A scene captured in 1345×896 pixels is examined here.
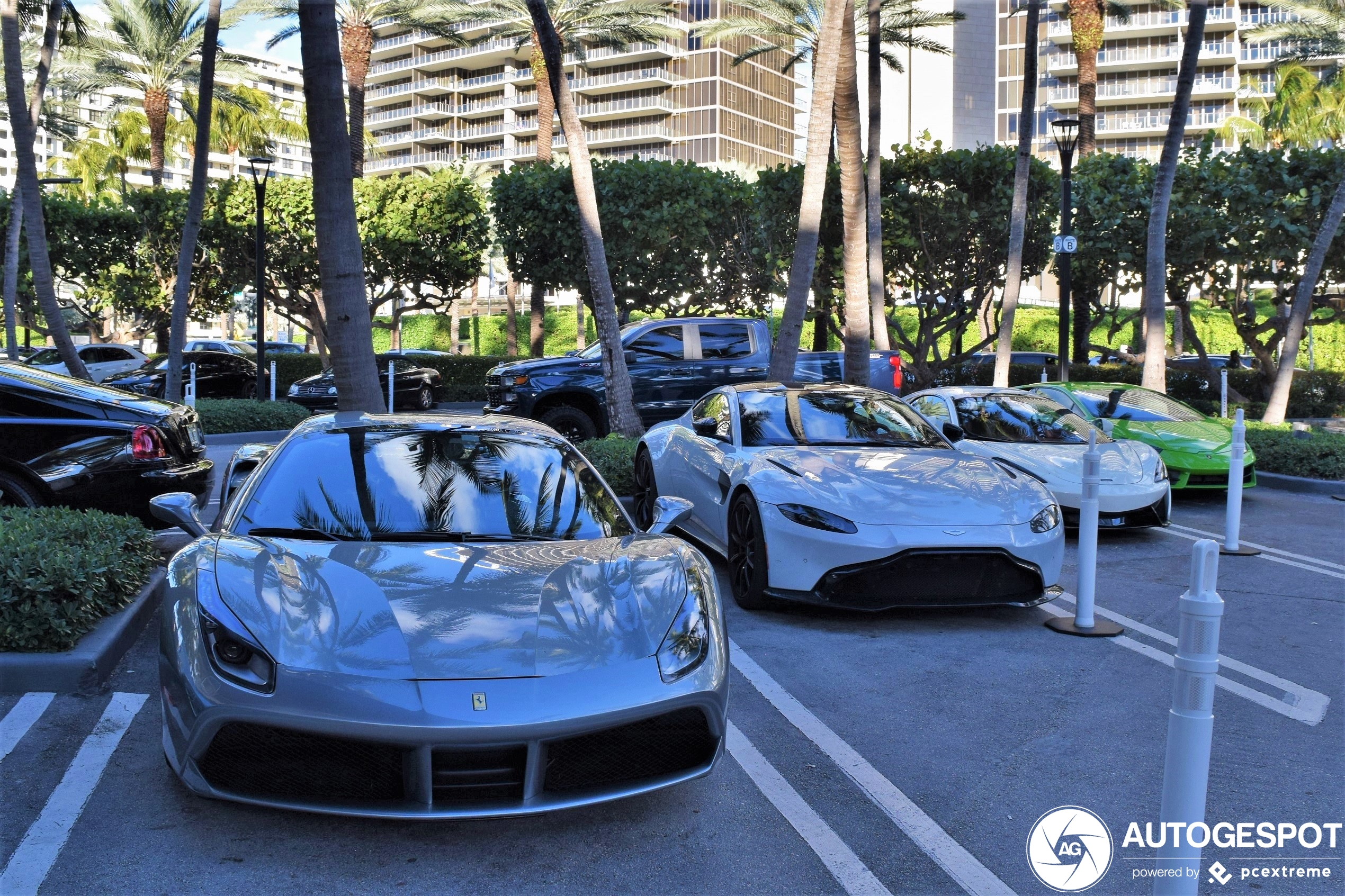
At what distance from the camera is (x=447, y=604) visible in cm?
369

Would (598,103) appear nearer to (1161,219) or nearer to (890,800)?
(1161,219)

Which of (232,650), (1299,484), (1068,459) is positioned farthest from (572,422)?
(232,650)

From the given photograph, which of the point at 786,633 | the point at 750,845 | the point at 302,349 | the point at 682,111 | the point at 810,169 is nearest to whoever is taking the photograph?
the point at 750,845

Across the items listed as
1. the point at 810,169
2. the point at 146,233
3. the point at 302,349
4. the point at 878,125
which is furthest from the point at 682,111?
the point at 810,169

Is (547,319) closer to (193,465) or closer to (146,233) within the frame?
(146,233)

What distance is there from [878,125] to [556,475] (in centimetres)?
2095

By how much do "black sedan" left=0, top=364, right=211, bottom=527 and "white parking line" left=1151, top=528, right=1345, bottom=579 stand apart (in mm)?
7289

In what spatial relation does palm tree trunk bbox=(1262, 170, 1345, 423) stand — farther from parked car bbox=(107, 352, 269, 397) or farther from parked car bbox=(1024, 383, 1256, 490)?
parked car bbox=(107, 352, 269, 397)

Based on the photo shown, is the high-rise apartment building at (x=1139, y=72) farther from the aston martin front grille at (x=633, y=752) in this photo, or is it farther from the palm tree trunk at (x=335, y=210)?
the aston martin front grille at (x=633, y=752)

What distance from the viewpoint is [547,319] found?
5434 cm

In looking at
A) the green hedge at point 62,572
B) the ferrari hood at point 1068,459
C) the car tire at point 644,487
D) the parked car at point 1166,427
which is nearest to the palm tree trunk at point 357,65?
the parked car at point 1166,427

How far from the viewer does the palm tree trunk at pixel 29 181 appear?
1708 centimetres

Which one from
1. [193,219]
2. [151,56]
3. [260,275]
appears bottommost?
[260,275]

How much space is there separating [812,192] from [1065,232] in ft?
23.4
